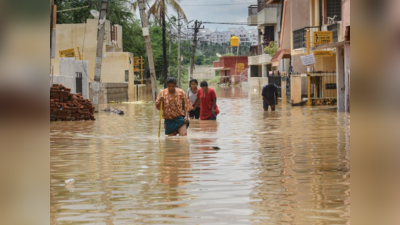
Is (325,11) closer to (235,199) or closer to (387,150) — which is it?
(235,199)

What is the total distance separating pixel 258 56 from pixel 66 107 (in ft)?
146

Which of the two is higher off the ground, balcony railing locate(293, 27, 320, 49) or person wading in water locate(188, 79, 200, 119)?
balcony railing locate(293, 27, 320, 49)

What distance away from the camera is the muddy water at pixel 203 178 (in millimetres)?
6223

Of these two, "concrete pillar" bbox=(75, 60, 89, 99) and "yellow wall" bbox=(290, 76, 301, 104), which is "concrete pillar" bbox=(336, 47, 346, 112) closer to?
"yellow wall" bbox=(290, 76, 301, 104)

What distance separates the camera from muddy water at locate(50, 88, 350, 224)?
622 cm

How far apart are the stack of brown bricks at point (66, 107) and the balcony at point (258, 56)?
3818 centimetres

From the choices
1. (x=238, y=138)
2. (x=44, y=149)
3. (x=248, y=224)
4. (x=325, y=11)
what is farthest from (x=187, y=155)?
(x=325, y=11)

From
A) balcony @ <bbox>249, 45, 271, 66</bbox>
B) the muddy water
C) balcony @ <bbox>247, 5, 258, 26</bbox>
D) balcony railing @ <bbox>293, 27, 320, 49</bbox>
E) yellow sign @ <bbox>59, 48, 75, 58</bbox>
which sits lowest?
the muddy water

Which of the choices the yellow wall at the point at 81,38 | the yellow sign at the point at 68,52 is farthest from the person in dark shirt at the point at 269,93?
the yellow wall at the point at 81,38

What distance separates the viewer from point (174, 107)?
43.1 feet

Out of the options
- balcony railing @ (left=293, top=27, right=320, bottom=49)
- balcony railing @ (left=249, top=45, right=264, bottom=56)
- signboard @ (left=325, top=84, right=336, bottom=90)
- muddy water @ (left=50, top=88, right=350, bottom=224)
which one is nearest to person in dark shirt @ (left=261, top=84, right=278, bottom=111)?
signboard @ (left=325, top=84, right=336, bottom=90)

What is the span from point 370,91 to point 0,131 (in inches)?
71.4

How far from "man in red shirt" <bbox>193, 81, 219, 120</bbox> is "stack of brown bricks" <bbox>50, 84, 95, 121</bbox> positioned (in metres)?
4.50

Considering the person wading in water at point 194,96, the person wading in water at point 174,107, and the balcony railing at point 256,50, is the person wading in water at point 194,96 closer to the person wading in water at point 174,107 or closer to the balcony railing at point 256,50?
the person wading in water at point 174,107
